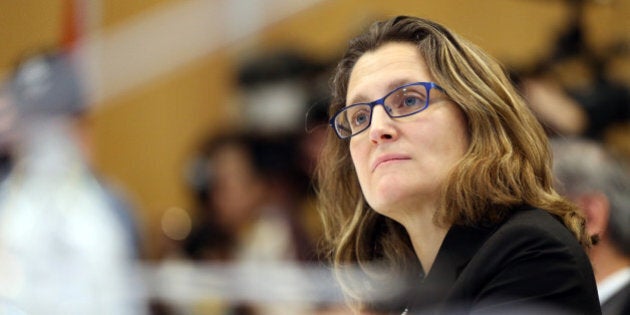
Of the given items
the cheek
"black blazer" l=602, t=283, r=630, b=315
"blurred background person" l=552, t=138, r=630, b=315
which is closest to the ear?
"blurred background person" l=552, t=138, r=630, b=315

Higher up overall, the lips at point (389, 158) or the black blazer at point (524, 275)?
the lips at point (389, 158)

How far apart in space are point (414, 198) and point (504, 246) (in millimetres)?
114

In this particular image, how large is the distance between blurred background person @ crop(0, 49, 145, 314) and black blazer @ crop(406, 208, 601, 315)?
0.99 feet

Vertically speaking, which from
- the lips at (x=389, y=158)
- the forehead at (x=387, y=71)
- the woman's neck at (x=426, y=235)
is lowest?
the woman's neck at (x=426, y=235)

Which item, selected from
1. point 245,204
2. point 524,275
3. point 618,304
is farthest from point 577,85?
point 524,275

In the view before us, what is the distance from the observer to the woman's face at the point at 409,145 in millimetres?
951

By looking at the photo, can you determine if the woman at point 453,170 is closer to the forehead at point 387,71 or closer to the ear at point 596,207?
the forehead at point 387,71

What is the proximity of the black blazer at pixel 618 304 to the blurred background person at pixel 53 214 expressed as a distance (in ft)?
1.95

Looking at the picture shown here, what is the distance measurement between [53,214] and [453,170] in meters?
0.45

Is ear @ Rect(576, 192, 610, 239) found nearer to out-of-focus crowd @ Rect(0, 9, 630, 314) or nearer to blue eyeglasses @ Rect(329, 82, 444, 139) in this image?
out-of-focus crowd @ Rect(0, 9, 630, 314)

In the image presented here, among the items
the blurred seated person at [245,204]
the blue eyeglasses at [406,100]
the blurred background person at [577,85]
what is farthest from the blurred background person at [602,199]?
the blue eyeglasses at [406,100]

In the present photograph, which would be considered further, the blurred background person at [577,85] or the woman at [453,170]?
the blurred background person at [577,85]

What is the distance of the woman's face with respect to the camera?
95cm

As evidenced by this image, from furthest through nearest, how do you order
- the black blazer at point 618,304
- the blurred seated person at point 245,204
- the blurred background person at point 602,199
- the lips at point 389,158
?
the blurred seated person at point 245,204, the blurred background person at point 602,199, the black blazer at point 618,304, the lips at point 389,158
